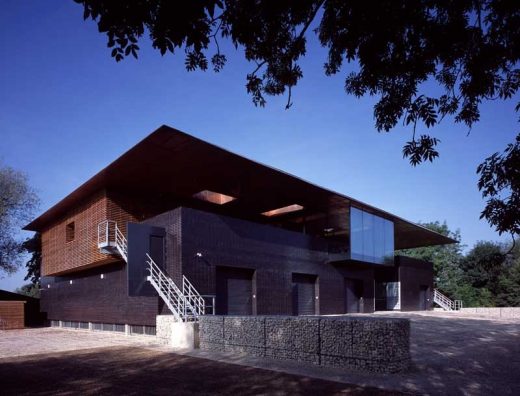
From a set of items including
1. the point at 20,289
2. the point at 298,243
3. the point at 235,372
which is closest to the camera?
the point at 235,372

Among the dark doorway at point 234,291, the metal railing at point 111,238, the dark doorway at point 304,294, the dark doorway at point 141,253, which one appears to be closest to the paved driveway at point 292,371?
the dark doorway at point 141,253

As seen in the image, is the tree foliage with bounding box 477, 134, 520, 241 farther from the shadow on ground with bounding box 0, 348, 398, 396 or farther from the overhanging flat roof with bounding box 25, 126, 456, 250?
the overhanging flat roof with bounding box 25, 126, 456, 250

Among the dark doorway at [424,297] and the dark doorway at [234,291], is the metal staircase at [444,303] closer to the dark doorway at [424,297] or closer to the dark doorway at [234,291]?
the dark doorway at [424,297]

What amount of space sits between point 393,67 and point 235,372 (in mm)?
6929

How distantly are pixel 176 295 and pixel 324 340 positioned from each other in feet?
27.5

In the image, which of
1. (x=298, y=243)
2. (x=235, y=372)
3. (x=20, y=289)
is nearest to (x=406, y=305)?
(x=298, y=243)

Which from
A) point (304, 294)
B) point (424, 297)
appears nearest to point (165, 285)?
point (304, 294)

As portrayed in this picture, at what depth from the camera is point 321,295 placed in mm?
24672

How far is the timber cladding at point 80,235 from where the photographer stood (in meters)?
20.1

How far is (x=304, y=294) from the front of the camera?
78.3 ft

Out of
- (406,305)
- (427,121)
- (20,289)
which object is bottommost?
(20,289)

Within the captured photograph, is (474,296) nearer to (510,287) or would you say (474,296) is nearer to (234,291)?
(510,287)

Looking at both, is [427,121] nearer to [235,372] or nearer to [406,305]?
[235,372]

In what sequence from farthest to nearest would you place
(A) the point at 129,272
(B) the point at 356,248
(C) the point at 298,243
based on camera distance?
(B) the point at 356,248
(C) the point at 298,243
(A) the point at 129,272
